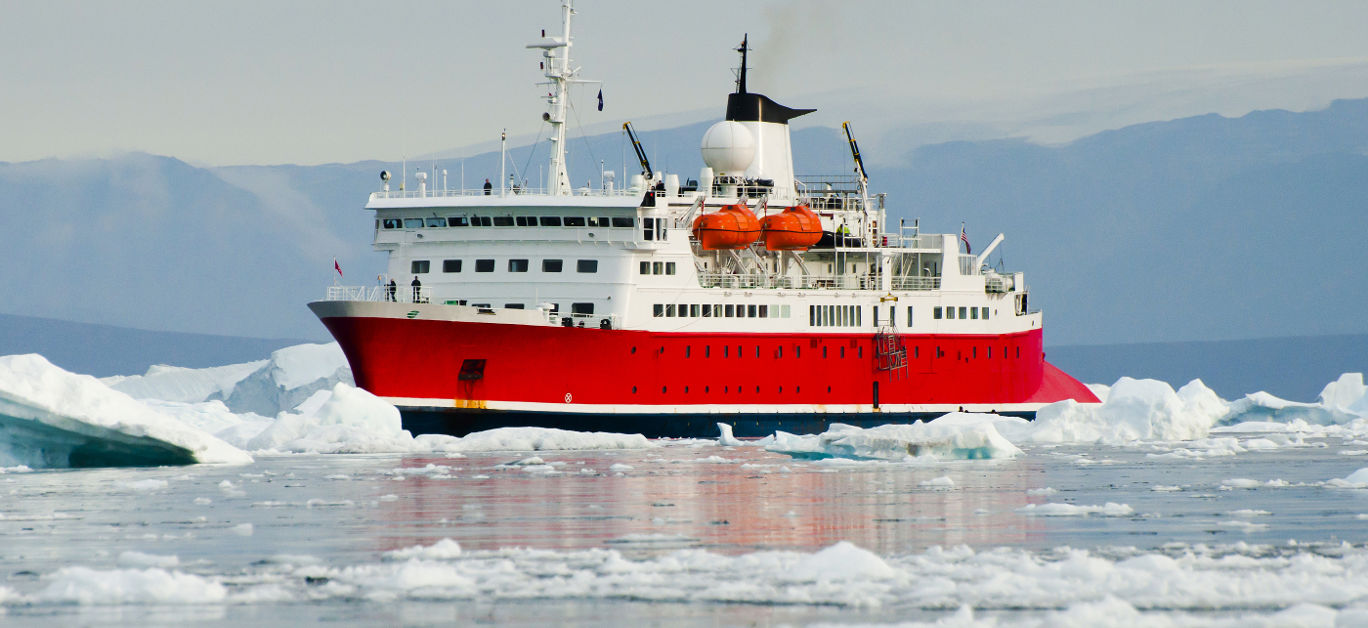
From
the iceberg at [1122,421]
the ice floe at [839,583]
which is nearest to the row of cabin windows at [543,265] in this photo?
the iceberg at [1122,421]

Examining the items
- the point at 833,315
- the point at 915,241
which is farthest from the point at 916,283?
the point at 833,315

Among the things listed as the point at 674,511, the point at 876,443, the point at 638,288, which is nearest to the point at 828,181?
the point at 638,288

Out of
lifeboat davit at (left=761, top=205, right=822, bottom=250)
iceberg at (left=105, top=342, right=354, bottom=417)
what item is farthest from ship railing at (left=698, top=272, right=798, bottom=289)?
iceberg at (left=105, top=342, right=354, bottom=417)

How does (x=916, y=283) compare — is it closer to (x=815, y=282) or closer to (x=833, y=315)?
(x=815, y=282)

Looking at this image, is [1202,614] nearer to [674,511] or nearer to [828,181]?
[674,511]

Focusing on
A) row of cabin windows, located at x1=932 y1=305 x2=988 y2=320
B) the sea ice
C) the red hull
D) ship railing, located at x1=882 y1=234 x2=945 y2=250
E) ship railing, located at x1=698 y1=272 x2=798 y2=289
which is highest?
ship railing, located at x1=882 y1=234 x2=945 y2=250

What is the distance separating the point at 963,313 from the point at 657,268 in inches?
358

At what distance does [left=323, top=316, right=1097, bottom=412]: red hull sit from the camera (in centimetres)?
3397

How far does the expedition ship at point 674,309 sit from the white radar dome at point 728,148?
0.15ft

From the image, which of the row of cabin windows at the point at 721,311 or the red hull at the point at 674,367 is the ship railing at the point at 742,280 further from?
the red hull at the point at 674,367

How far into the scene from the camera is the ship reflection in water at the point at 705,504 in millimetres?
17250

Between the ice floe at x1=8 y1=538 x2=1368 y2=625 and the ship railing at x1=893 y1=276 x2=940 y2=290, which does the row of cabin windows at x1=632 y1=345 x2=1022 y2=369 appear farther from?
the ice floe at x1=8 y1=538 x2=1368 y2=625

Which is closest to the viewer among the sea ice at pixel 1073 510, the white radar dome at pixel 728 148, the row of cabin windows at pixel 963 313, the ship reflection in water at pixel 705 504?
the ship reflection in water at pixel 705 504

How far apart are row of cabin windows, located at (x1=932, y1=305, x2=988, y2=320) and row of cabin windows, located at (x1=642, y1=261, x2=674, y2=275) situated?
774cm
